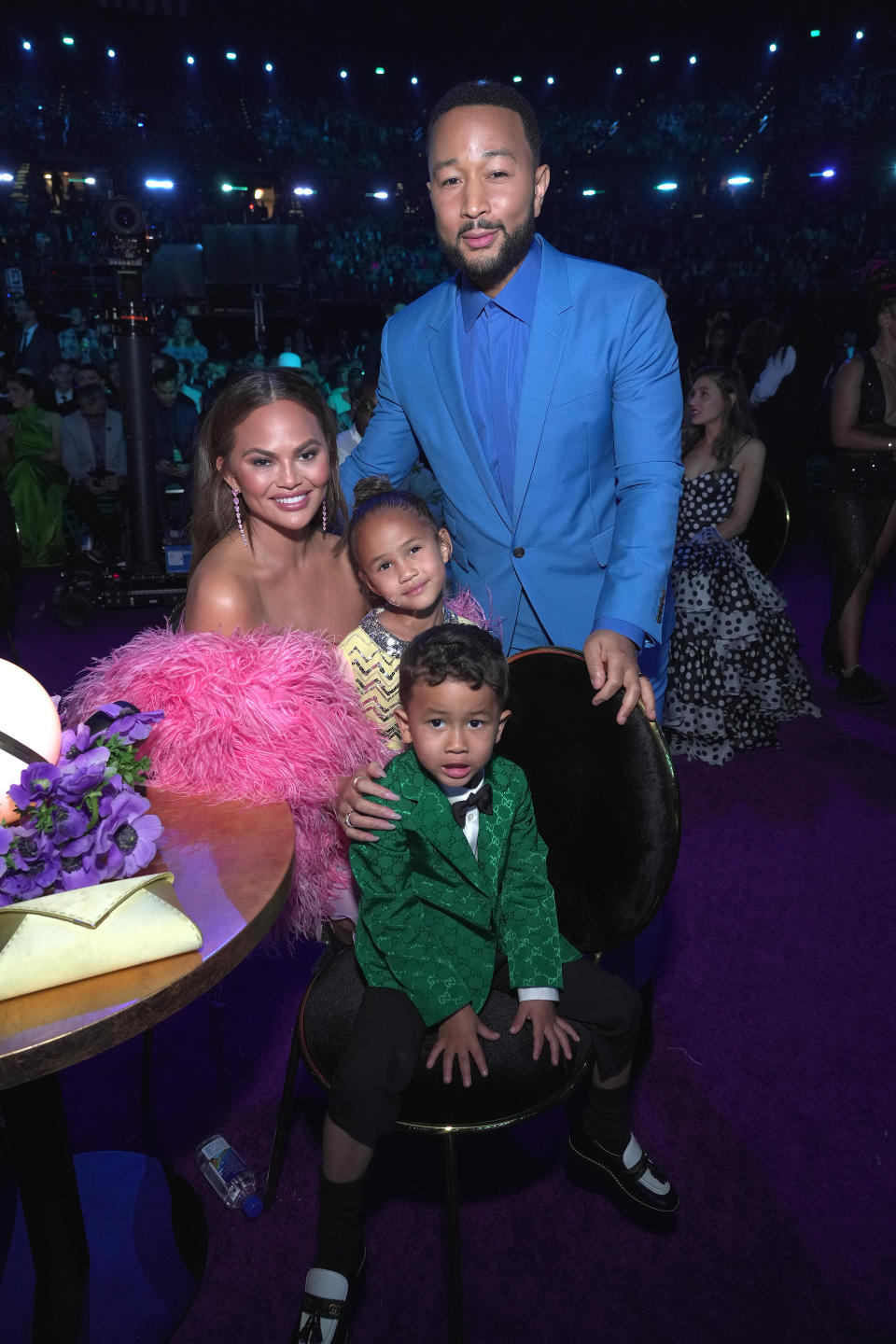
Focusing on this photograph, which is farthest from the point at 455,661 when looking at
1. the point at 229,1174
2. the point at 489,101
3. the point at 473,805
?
the point at 229,1174

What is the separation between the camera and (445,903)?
1416mm

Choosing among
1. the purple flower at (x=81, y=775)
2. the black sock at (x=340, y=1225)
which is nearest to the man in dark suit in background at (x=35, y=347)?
the purple flower at (x=81, y=775)

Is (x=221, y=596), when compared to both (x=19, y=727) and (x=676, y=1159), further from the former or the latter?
(x=676, y=1159)

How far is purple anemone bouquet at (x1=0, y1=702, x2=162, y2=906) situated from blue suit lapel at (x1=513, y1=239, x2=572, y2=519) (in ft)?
3.38

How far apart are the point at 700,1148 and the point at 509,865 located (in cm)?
93

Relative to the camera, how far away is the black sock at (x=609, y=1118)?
5.07 feet

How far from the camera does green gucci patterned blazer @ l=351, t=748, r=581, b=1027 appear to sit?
138 cm

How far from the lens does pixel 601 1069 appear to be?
4.92 ft

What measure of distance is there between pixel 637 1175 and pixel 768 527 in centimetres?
306

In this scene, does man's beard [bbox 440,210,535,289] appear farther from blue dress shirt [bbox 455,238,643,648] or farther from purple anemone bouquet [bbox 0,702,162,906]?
purple anemone bouquet [bbox 0,702,162,906]

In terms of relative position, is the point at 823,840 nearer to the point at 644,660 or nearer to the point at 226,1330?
the point at 644,660

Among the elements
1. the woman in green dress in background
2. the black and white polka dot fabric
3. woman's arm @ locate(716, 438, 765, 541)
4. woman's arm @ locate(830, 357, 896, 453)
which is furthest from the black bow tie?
the woman in green dress in background

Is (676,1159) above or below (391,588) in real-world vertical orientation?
below

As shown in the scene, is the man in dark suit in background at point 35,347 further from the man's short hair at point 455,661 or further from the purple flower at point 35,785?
the purple flower at point 35,785
